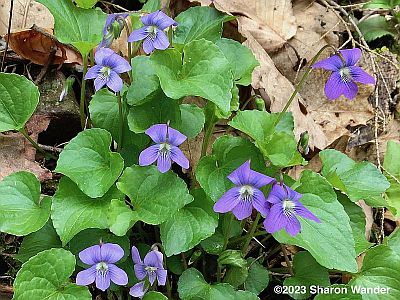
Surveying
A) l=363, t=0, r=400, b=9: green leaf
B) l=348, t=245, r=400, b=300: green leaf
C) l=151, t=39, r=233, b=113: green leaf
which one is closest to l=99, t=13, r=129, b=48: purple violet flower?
l=151, t=39, r=233, b=113: green leaf

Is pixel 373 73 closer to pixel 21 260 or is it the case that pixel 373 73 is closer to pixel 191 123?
pixel 191 123

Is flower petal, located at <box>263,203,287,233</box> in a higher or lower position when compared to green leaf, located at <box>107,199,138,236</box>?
higher

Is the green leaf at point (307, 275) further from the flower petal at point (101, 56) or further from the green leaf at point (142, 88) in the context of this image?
the flower petal at point (101, 56)

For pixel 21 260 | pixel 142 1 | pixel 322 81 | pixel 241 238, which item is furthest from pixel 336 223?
pixel 142 1

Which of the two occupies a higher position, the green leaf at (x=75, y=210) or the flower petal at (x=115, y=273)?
the green leaf at (x=75, y=210)

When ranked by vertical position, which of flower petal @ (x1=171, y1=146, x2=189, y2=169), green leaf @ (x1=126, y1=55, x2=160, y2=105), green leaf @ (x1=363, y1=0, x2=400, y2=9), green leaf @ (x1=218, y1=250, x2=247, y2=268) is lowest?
green leaf @ (x1=218, y1=250, x2=247, y2=268)

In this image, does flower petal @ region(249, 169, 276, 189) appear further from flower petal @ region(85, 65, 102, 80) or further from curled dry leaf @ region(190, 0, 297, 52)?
curled dry leaf @ region(190, 0, 297, 52)

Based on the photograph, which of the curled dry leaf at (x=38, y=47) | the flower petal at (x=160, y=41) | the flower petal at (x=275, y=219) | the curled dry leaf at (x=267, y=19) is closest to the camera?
the flower petal at (x=275, y=219)

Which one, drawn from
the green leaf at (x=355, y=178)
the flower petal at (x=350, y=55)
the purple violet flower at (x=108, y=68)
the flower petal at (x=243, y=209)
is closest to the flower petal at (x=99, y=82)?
the purple violet flower at (x=108, y=68)
